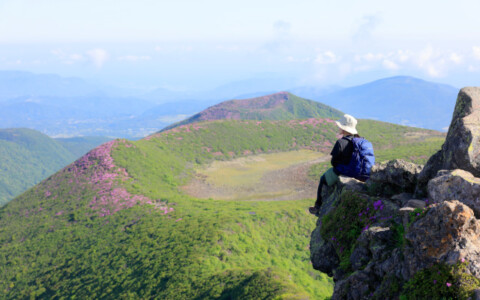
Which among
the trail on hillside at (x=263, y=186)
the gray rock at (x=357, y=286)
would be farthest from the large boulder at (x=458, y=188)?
the trail on hillside at (x=263, y=186)

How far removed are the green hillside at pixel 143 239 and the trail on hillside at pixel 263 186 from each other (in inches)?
146

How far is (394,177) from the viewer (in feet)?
32.9

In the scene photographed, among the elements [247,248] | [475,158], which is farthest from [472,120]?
[247,248]

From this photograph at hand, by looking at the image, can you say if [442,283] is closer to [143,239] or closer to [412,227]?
[412,227]

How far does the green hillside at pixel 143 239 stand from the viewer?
86.6 ft

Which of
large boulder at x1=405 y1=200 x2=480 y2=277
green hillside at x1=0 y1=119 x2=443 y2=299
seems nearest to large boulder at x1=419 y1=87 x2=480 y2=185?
large boulder at x1=405 y1=200 x2=480 y2=277

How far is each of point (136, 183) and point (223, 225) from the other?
2541cm

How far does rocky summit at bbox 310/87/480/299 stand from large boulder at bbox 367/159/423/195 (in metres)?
0.03

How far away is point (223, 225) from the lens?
33781 millimetres

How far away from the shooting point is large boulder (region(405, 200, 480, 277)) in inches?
230

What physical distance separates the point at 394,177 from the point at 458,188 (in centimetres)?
302

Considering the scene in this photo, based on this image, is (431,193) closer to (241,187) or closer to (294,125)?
(241,187)

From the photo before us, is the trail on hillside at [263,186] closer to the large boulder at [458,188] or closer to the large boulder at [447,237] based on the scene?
the large boulder at [458,188]

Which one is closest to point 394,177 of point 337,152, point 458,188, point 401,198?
point 401,198
